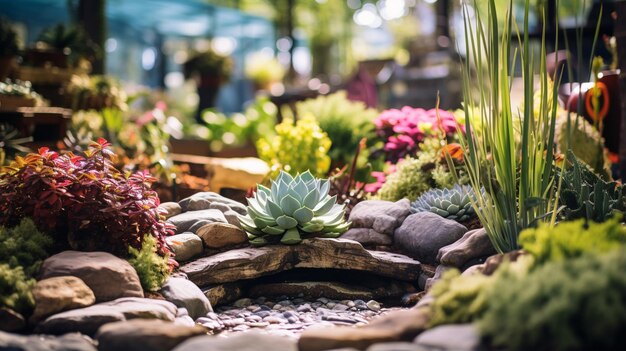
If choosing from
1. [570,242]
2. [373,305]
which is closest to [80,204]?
[373,305]

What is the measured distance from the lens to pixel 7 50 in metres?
7.50

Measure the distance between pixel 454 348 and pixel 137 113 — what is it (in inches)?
379

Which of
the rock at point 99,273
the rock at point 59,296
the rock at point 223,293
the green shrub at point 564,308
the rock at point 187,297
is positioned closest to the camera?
the green shrub at point 564,308

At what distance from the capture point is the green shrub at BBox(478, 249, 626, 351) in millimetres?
2508

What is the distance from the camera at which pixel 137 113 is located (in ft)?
38.4

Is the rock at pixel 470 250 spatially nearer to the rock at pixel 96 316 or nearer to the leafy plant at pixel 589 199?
the leafy plant at pixel 589 199

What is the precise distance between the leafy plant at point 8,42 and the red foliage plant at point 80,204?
11.3ft

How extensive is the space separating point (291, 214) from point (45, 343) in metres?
2.05

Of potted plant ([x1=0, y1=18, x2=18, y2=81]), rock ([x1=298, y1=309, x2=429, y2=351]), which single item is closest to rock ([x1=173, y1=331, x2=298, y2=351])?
rock ([x1=298, y1=309, x2=429, y2=351])

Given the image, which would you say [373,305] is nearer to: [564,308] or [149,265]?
[149,265]

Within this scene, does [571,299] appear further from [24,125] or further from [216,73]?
[216,73]

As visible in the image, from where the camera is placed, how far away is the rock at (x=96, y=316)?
11.4 feet

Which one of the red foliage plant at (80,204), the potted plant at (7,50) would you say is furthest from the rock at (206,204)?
the potted plant at (7,50)

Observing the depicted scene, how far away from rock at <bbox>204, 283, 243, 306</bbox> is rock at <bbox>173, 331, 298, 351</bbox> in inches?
61.6
